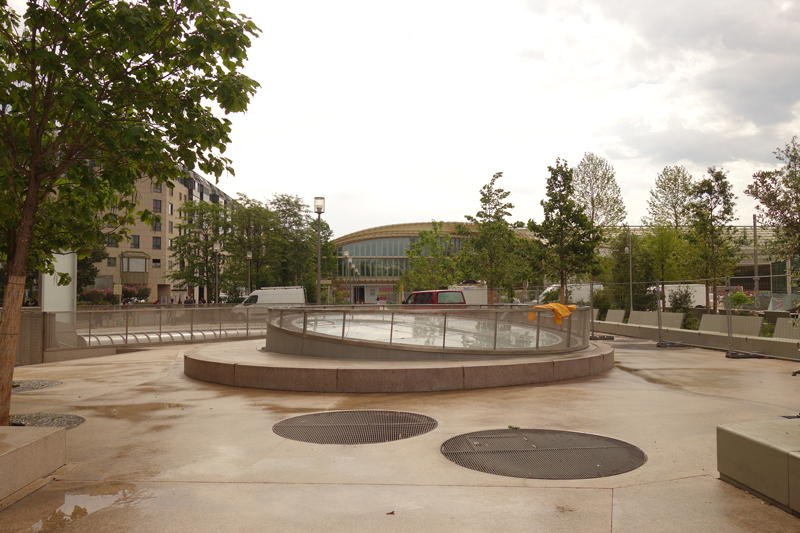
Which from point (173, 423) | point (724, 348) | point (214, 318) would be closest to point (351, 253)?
point (214, 318)

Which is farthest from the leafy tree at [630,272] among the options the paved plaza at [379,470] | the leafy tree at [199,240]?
the leafy tree at [199,240]

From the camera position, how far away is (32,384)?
1128cm

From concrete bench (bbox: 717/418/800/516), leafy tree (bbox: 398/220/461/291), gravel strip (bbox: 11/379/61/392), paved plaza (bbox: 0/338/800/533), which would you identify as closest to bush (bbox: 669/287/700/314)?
paved plaza (bbox: 0/338/800/533)

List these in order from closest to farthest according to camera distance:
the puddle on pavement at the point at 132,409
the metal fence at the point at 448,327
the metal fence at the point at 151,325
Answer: the puddle on pavement at the point at 132,409 < the metal fence at the point at 448,327 < the metal fence at the point at 151,325

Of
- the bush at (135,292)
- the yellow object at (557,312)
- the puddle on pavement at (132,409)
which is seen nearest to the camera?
the puddle on pavement at (132,409)

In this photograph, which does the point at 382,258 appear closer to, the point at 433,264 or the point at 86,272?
the point at 433,264

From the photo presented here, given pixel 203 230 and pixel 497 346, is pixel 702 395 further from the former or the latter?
pixel 203 230

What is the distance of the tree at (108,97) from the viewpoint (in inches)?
236

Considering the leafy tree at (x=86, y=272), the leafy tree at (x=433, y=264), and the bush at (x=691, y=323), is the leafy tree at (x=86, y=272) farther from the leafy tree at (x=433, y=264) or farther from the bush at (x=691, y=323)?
the bush at (x=691, y=323)

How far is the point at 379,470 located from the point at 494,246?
27350 millimetres

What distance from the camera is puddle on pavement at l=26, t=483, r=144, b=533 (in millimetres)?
3987

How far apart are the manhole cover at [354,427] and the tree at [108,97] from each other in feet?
10.4

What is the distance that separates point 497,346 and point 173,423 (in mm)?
6468

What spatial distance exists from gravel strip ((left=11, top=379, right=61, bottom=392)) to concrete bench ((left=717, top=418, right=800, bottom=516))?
11347 mm
